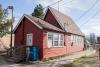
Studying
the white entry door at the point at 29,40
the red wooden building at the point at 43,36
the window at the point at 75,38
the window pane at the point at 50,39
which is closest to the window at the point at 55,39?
the red wooden building at the point at 43,36

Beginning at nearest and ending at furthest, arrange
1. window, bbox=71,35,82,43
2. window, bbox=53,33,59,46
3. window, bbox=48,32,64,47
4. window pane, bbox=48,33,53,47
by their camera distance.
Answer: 1. window pane, bbox=48,33,53,47
2. window, bbox=48,32,64,47
3. window, bbox=53,33,59,46
4. window, bbox=71,35,82,43

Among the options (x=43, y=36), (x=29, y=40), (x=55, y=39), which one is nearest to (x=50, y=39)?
(x=55, y=39)

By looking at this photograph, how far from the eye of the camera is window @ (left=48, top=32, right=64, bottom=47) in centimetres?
2250

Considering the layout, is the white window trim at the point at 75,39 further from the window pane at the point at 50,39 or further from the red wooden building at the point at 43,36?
the window pane at the point at 50,39

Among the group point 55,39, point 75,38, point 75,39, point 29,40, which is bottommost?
point 29,40

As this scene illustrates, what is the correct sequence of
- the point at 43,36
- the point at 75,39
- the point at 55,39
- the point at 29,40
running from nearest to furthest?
the point at 43,36, the point at 29,40, the point at 55,39, the point at 75,39

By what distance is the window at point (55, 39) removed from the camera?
2250 cm

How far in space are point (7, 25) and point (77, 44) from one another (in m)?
13.9

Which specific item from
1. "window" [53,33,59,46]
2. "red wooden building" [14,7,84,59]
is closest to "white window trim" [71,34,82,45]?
"red wooden building" [14,7,84,59]

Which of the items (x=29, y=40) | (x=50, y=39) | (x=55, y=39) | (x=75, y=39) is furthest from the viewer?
(x=75, y=39)

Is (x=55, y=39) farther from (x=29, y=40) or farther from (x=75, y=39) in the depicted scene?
(x=75, y=39)

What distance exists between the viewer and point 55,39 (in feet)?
77.2

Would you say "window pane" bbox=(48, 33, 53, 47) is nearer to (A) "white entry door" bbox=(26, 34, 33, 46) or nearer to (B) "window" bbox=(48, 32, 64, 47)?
(B) "window" bbox=(48, 32, 64, 47)

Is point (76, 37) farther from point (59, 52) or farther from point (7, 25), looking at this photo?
point (7, 25)
